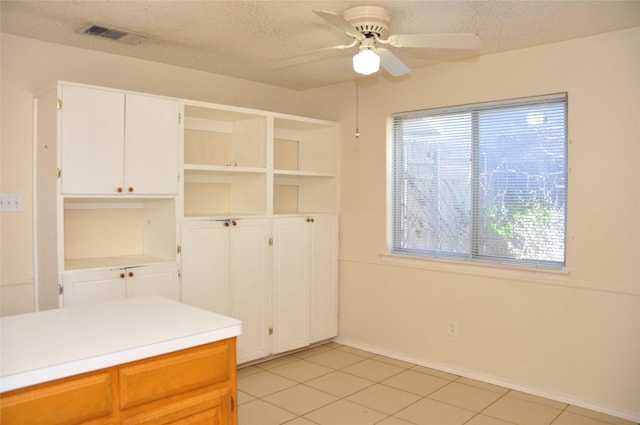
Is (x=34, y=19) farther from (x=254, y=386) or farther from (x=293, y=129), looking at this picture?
(x=254, y=386)

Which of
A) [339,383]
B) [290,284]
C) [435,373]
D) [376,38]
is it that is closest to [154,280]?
[290,284]

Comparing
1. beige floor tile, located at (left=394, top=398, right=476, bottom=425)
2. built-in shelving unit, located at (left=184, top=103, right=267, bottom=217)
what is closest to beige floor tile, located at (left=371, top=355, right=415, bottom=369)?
beige floor tile, located at (left=394, top=398, right=476, bottom=425)

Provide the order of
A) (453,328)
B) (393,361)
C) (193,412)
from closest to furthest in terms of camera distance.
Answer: (193,412), (453,328), (393,361)

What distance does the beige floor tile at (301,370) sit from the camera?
12.6 ft

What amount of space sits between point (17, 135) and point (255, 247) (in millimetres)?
1805

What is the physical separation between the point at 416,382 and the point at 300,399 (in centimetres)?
91

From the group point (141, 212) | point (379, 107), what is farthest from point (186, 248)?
point (379, 107)

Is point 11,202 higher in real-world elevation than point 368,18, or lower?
lower

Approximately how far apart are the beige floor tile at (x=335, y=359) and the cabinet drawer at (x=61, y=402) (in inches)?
105

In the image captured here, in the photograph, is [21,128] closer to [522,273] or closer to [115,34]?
[115,34]

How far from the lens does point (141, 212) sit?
3785 millimetres

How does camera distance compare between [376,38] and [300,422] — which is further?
[300,422]

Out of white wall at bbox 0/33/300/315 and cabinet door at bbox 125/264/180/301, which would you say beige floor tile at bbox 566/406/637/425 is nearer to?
cabinet door at bbox 125/264/180/301

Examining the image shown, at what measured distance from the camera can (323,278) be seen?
4.51m
